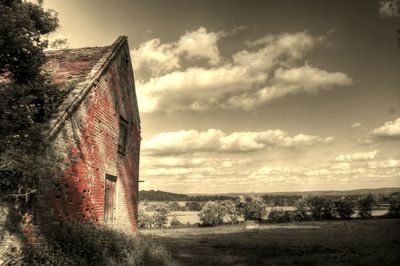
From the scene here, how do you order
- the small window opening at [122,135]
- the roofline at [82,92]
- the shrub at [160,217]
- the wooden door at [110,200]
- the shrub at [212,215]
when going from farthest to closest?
the shrub at [160,217] < the shrub at [212,215] < the small window opening at [122,135] < the wooden door at [110,200] < the roofline at [82,92]

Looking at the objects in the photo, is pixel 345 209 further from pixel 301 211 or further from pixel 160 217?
pixel 160 217

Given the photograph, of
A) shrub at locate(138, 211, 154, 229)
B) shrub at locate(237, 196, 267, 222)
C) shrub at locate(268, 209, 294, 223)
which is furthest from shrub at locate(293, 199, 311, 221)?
shrub at locate(138, 211, 154, 229)

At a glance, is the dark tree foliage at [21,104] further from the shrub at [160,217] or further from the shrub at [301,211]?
the shrub at [301,211]

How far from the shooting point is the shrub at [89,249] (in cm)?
830

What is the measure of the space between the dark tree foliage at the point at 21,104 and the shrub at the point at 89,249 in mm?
1109

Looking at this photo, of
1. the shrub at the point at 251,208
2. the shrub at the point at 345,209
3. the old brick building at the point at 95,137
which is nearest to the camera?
the old brick building at the point at 95,137

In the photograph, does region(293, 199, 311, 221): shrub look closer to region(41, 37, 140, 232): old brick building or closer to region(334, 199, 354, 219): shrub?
region(334, 199, 354, 219): shrub

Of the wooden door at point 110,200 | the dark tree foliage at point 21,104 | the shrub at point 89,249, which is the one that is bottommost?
the shrub at point 89,249

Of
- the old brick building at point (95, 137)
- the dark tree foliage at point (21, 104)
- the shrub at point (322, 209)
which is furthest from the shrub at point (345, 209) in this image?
the dark tree foliage at point (21, 104)

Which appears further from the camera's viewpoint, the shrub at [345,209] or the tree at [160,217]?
the shrub at [345,209]

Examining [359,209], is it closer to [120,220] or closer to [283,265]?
[283,265]

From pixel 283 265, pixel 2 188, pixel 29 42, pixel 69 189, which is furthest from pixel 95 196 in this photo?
pixel 283 265

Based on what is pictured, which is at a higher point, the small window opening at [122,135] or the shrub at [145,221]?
the small window opening at [122,135]

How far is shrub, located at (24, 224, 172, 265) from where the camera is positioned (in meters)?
8.30
